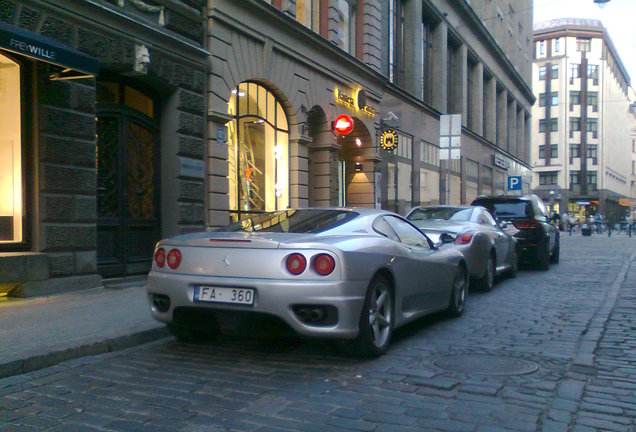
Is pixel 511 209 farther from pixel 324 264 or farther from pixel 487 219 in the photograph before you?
pixel 324 264

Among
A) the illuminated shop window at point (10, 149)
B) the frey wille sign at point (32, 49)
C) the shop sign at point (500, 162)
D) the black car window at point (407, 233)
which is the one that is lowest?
the black car window at point (407, 233)

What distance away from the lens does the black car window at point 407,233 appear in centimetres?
647

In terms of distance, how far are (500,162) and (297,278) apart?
124 feet

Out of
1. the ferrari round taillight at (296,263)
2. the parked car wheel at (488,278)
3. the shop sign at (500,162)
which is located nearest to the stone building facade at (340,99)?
the shop sign at (500,162)

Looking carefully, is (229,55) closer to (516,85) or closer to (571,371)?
(571,371)

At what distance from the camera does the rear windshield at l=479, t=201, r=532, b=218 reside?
13402 millimetres

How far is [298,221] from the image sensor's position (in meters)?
5.94

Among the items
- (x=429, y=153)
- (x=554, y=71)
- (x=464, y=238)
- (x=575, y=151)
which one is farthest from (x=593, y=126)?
(x=464, y=238)

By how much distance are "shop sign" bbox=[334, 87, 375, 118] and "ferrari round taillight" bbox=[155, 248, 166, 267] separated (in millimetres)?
12904

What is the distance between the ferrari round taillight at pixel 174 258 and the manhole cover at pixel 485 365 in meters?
2.44

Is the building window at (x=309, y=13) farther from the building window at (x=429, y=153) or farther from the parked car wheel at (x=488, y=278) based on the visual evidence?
the building window at (x=429, y=153)

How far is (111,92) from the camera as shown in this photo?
34.3ft

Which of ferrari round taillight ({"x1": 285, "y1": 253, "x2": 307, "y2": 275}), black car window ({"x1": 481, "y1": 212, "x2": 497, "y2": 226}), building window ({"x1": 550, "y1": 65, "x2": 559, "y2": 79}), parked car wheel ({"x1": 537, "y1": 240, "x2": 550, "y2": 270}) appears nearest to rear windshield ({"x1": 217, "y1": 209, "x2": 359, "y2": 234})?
ferrari round taillight ({"x1": 285, "y1": 253, "x2": 307, "y2": 275})

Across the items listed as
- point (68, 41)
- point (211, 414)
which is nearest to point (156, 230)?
point (68, 41)
